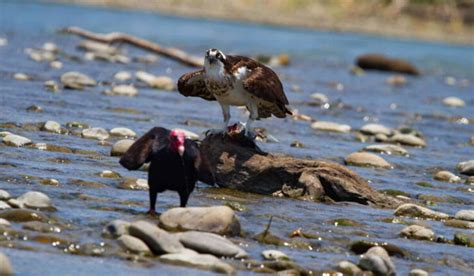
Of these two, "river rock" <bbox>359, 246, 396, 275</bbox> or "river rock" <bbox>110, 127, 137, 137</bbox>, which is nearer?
"river rock" <bbox>359, 246, 396, 275</bbox>

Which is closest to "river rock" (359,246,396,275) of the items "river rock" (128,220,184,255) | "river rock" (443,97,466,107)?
"river rock" (128,220,184,255)

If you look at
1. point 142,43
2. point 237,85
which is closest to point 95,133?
point 237,85

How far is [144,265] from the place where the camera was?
25.6 feet

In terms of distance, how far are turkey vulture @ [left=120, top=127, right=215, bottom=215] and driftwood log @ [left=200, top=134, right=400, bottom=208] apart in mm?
1823

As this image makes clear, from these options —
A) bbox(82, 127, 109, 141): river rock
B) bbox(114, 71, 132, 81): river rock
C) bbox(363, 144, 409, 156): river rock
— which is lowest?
bbox(82, 127, 109, 141): river rock

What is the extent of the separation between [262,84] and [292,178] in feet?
3.12

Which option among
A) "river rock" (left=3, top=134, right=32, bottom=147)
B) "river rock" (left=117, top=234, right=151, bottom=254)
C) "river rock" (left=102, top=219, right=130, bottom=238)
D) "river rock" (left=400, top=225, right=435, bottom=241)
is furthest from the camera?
"river rock" (left=3, top=134, right=32, bottom=147)

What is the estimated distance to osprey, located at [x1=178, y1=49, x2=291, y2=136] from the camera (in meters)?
11.1

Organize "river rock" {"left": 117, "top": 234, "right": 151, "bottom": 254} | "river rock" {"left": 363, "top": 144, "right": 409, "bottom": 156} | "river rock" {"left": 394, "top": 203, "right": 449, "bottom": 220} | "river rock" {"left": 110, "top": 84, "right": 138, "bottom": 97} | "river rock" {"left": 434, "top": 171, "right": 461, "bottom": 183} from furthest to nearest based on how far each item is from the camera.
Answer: "river rock" {"left": 110, "top": 84, "right": 138, "bottom": 97} < "river rock" {"left": 363, "top": 144, "right": 409, "bottom": 156} < "river rock" {"left": 434, "top": 171, "right": 461, "bottom": 183} < "river rock" {"left": 394, "top": 203, "right": 449, "bottom": 220} < "river rock" {"left": 117, "top": 234, "right": 151, "bottom": 254}

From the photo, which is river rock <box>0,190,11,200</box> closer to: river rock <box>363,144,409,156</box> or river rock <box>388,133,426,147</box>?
river rock <box>363,144,409,156</box>

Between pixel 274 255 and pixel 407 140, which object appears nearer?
pixel 274 255

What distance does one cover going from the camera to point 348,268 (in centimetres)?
831

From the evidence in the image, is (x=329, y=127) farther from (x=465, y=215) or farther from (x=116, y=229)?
(x=116, y=229)

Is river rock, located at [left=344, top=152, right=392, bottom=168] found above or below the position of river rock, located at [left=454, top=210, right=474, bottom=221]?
above
